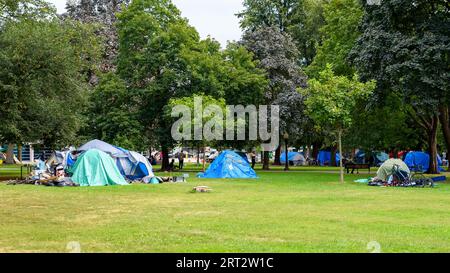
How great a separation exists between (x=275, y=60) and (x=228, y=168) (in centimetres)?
1379

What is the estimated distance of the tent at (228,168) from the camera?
31984 mm

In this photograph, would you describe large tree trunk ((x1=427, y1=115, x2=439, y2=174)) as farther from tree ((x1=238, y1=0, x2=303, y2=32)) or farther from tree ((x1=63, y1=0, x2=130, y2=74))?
tree ((x1=63, y1=0, x2=130, y2=74))

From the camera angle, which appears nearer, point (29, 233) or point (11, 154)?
point (29, 233)

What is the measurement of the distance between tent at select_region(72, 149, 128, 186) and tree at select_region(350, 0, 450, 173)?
13.8 metres

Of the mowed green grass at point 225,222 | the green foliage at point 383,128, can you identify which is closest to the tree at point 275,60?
the green foliage at point 383,128

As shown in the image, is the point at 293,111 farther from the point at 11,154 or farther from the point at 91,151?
the point at 11,154

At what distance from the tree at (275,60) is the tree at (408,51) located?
12994 mm

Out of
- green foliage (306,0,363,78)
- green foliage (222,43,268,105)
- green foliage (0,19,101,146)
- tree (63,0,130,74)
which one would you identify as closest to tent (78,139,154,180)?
green foliage (0,19,101,146)

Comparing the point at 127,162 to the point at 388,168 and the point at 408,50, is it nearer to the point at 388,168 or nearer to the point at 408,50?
the point at 388,168

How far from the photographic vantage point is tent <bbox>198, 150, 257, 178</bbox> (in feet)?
105

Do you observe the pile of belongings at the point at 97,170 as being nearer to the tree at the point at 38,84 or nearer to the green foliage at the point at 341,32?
the tree at the point at 38,84
